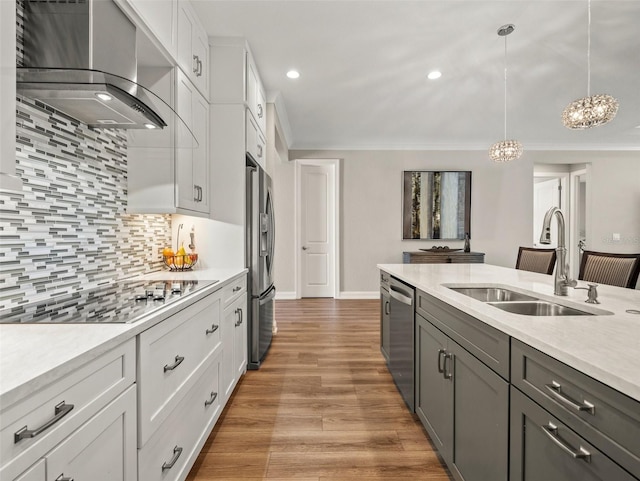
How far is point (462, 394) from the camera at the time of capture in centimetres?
134

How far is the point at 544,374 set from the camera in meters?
0.87

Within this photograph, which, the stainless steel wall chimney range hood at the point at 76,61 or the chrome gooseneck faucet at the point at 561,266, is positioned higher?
the stainless steel wall chimney range hood at the point at 76,61

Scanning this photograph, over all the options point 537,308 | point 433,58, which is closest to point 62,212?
point 537,308

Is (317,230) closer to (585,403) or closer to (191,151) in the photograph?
(191,151)

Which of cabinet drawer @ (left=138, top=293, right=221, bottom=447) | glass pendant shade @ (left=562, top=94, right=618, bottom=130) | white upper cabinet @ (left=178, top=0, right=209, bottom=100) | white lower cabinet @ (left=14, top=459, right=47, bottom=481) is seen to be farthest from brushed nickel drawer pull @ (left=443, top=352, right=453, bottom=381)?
white upper cabinet @ (left=178, top=0, right=209, bottom=100)

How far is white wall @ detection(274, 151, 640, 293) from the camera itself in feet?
19.0

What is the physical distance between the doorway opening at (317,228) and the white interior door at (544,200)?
13.1ft

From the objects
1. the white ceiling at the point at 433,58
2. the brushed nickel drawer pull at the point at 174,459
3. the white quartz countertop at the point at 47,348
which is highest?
the white ceiling at the point at 433,58

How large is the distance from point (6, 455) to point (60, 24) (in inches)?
57.6

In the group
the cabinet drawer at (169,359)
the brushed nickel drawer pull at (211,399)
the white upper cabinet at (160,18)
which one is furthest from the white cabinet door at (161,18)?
the brushed nickel drawer pull at (211,399)

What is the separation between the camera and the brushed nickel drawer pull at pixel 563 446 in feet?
2.40

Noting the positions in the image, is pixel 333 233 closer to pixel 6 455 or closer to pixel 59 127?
pixel 59 127

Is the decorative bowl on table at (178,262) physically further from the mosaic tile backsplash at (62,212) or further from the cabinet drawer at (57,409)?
the cabinet drawer at (57,409)

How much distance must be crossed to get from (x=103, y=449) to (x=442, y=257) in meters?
5.05
